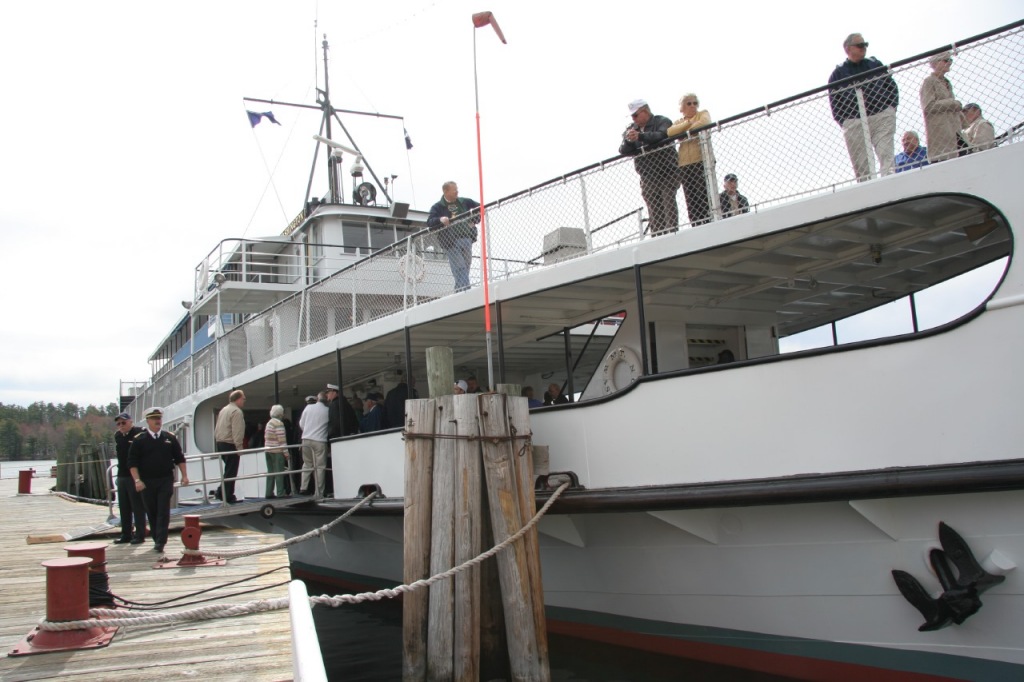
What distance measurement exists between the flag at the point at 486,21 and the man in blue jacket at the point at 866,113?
125 inches

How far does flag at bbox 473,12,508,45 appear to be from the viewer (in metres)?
7.40

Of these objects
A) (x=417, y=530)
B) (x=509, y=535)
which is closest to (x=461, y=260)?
(x=417, y=530)

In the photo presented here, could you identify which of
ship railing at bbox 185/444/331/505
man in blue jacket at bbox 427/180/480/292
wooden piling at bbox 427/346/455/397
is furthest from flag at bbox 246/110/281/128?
wooden piling at bbox 427/346/455/397

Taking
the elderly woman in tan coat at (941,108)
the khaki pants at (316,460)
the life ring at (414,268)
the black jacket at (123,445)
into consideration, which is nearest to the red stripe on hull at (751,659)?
the elderly woman in tan coat at (941,108)

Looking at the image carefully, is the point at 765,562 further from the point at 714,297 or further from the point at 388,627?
the point at 388,627

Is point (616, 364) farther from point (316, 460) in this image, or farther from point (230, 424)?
point (230, 424)

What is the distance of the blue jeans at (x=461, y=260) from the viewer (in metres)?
→ 8.33

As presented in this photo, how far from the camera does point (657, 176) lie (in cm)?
666

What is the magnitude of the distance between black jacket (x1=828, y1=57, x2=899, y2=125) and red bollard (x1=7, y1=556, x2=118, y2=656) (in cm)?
550

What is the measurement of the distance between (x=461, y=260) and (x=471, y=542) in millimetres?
3629

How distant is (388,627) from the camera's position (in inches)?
359

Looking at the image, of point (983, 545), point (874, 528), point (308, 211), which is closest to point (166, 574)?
point (874, 528)

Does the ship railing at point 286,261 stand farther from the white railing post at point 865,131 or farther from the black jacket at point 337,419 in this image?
the white railing post at point 865,131

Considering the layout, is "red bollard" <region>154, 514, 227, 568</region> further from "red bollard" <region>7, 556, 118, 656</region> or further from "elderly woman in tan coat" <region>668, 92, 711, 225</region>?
"elderly woman in tan coat" <region>668, 92, 711, 225</region>
